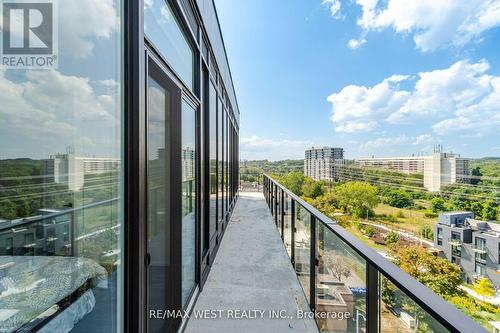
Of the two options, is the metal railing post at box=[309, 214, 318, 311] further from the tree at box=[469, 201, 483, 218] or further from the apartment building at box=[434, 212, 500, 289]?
the tree at box=[469, 201, 483, 218]

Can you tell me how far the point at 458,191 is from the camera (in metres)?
14.9

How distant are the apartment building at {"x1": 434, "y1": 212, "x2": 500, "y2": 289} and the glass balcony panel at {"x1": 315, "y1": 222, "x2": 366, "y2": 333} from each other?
1074cm

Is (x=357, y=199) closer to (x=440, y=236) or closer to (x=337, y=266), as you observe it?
(x=440, y=236)

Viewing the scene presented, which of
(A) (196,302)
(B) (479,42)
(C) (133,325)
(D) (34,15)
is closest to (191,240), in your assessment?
(A) (196,302)

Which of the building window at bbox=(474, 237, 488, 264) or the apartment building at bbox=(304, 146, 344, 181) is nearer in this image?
the building window at bbox=(474, 237, 488, 264)

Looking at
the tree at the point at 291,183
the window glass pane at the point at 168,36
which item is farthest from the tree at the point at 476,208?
the window glass pane at the point at 168,36

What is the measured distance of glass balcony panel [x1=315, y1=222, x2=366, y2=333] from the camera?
134cm

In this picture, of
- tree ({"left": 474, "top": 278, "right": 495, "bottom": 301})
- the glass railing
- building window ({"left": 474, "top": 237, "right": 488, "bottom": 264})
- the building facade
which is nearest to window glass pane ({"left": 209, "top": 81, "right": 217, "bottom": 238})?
the glass railing

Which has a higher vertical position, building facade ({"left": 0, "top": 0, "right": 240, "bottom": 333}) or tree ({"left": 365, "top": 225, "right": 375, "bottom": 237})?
building facade ({"left": 0, "top": 0, "right": 240, "bottom": 333})

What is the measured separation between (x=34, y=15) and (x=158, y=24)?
104 cm

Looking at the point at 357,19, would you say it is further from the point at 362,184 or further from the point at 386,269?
the point at 386,269

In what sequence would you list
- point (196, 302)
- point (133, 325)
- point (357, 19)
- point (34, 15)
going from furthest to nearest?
point (357, 19), point (196, 302), point (133, 325), point (34, 15)

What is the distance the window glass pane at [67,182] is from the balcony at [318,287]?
115 centimetres

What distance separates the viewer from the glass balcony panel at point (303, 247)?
2.46m
